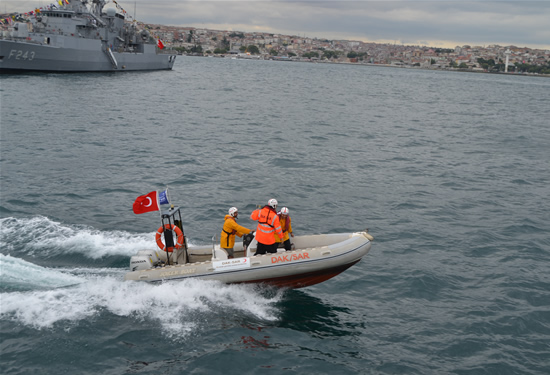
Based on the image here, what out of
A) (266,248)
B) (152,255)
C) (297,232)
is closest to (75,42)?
(297,232)

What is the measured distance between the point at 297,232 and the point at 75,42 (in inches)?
2362

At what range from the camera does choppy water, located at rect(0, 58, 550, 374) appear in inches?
410

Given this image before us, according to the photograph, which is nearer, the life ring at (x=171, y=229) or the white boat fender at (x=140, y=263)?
the white boat fender at (x=140, y=263)

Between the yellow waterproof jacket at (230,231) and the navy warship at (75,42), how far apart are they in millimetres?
57000

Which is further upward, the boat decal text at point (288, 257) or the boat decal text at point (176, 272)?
the boat decal text at point (288, 257)

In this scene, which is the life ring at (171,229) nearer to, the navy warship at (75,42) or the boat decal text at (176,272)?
the boat decal text at (176,272)

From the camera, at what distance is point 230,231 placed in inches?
489

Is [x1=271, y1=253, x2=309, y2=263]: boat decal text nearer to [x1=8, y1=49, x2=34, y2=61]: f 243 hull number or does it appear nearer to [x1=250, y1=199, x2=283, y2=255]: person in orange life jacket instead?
[x1=250, y1=199, x2=283, y2=255]: person in orange life jacket

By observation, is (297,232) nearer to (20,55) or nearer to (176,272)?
(176,272)

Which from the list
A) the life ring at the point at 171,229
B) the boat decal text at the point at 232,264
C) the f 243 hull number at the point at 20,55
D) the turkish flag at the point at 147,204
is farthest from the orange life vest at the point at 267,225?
A: the f 243 hull number at the point at 20,55

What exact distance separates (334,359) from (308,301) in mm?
2333

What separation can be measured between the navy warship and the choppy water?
30629mm

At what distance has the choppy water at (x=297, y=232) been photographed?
1041 centimetres

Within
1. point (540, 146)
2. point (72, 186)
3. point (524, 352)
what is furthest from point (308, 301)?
point (540, 146)
